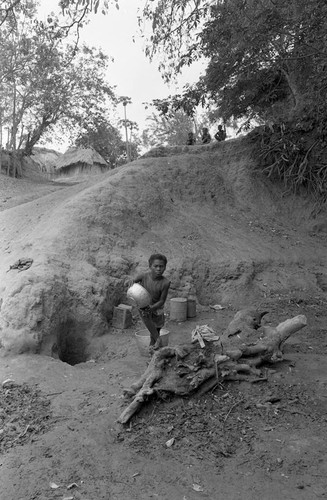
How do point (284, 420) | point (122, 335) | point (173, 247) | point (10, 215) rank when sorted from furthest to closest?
point (10, 215) → point (173, 247) → point (122, 335) → point (284, 420)

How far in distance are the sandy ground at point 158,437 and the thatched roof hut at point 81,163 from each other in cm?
2255

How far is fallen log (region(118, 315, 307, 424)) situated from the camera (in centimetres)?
310

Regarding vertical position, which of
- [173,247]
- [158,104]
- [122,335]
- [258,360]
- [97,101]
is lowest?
[122,335]

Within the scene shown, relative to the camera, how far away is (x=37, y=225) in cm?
698

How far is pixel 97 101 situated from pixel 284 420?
15.5 metres

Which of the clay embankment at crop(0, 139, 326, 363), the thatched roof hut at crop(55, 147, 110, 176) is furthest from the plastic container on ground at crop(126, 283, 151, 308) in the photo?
the thatched roof hut at crop(55, 147, 110, 176)

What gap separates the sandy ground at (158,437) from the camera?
7.63 ft

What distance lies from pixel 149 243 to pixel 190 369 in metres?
3.65

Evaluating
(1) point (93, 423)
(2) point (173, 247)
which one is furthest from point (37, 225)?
(1) point (93, 423)

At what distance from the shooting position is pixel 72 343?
4.95 m

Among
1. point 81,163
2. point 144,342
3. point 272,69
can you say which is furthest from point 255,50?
point 81,163

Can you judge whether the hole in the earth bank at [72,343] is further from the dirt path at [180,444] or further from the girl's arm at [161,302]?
the girl's arm at [161,302]

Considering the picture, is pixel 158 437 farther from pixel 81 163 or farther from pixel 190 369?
pixel 81 163

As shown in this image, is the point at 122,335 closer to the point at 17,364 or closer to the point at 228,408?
the point at 17,364
